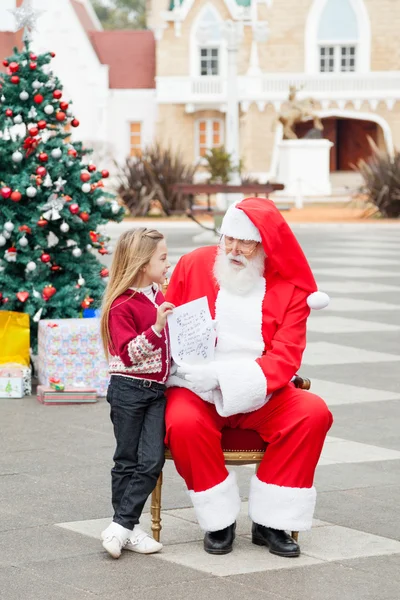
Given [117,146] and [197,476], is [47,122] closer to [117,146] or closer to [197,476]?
[197,476]

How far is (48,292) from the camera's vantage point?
8094 mm

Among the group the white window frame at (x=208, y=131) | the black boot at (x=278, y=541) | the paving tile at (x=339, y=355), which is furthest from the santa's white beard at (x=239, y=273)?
the white window frame at (x=208, y=131)

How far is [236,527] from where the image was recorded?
200 inches

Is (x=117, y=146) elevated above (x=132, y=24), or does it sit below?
below

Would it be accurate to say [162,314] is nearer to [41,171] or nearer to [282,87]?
[41,171]

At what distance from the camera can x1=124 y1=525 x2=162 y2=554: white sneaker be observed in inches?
185

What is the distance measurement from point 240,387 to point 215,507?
448 millimetres

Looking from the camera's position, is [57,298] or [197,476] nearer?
[197,476]

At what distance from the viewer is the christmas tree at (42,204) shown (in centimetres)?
811

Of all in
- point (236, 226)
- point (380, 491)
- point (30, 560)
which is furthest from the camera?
point (380, 491)

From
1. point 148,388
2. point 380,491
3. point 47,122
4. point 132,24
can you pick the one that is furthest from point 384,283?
point 132,24

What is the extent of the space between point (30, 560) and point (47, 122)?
4275 mm

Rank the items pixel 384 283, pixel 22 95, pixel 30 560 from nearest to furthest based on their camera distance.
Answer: pixel 30 560 < pixel 22 95 < pixel 384 283

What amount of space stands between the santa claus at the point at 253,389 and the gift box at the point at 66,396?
2.70 m
